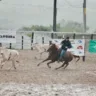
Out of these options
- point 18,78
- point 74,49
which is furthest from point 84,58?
point 18,78

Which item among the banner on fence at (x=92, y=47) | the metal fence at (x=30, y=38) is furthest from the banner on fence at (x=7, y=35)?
the banner on fence at (x=92, y=47)

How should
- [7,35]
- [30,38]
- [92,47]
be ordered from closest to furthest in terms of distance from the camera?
[92,47], [7,35], [30,38]

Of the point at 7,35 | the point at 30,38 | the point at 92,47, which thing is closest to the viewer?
the point at 92,47

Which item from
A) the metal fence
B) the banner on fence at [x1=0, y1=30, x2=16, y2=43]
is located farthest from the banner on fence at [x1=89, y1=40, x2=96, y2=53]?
the banner on fence at [x1=0, y1=30, x2=16, y2=43]

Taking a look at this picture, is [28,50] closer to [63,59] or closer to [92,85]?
[63,59]

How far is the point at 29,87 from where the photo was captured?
15.7 m

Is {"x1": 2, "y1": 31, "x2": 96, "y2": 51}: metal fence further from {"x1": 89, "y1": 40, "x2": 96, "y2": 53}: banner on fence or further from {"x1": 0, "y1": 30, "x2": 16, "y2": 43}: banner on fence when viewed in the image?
{"x1": 89, "y1": 40, "x2": 96, "y2": 53}: banner on fence

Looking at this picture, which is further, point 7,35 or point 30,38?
point 30,38

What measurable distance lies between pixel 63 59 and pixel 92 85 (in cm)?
695

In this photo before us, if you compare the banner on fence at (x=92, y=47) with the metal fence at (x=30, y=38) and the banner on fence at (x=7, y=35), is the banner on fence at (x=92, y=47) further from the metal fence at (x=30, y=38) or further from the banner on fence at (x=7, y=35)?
the banner on fence at (x=7, y=35)

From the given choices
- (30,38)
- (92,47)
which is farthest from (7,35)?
(92,47)

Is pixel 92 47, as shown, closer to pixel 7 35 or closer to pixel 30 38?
pixel 7 35

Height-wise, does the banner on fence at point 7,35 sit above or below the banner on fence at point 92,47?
above

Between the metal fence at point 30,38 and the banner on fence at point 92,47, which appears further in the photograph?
the metal fence at point 30,38
